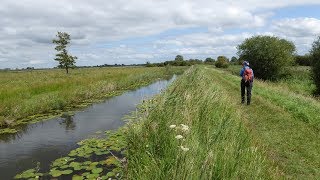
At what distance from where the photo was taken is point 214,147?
6.64 meters

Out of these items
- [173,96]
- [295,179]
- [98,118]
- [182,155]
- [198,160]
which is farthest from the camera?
[98,118]

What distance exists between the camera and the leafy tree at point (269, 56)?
161ft

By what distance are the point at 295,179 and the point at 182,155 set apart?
3426mm

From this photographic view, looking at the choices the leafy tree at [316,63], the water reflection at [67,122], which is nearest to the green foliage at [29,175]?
the water reflection at [67,122]

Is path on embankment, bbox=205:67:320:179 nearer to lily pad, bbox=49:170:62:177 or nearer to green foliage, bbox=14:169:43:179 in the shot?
lily pad, bbox=49:170:62:177

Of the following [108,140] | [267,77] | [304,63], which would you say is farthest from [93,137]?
[304,63]

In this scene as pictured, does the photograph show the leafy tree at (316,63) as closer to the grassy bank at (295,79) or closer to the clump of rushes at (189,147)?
the grassy bank at (295,79)

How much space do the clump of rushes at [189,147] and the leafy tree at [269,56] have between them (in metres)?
41.0

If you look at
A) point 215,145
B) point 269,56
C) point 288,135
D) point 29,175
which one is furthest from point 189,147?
point 269,56

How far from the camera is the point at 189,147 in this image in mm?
6055

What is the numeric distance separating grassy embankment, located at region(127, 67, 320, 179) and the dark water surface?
3938 millimetres

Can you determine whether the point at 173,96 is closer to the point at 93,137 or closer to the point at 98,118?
the point at 93,137

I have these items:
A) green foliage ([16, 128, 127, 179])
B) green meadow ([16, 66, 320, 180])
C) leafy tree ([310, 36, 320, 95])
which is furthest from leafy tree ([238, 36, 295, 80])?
green foliage ([16, 128, 127, 179])

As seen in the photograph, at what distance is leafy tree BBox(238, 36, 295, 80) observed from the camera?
48938 millimetres
